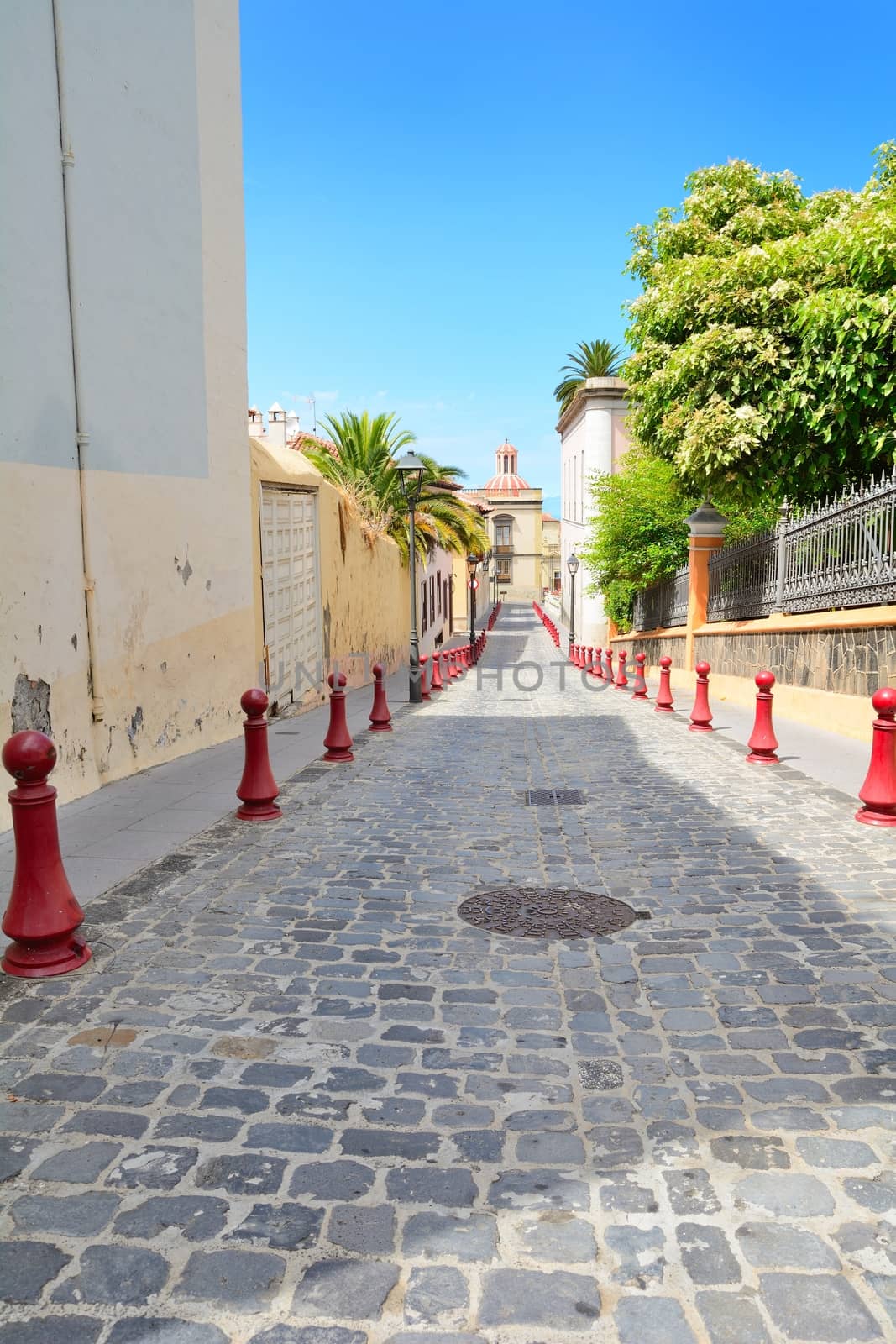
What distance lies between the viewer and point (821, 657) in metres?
11.8

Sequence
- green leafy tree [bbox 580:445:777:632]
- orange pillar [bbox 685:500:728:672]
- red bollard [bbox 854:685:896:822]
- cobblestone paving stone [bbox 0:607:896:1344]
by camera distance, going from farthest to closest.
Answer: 1. green leafy tree [bbox 580:445:777:632]
2. orange pillar [bbox 685:500:728:672]
3. red bollard [bbox 854:685:896:822]
4. cobblestone paving stone [bbox 0:607:896:1344]

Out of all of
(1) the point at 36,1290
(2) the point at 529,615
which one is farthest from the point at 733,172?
(2) the point at 529,615

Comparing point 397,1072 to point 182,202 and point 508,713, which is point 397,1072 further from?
point 508,713

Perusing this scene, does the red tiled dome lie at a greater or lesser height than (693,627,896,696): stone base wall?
greater

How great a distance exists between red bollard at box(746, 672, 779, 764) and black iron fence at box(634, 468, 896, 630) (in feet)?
6.15

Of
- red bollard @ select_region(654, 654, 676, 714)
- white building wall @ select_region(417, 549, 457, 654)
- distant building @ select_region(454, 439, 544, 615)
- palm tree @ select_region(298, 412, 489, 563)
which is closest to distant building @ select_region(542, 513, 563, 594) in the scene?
distant building @ select_region(454, 439, 544, 615)

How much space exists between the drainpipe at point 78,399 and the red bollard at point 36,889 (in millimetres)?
3745

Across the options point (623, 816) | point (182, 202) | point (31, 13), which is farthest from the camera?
point (182, 202)

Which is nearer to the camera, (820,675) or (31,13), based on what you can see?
(31,13)

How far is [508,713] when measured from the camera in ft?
51.9

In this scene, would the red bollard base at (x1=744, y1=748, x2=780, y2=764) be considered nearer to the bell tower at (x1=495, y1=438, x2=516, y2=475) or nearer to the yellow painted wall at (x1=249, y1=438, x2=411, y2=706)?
the yellow painted wall at (x1=249, y1=438, x2=411, y2=706)

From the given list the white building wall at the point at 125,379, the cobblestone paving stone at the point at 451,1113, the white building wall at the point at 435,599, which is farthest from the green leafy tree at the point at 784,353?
the white building wall at the point at 435,599

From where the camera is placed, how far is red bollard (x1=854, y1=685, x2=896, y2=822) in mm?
6746

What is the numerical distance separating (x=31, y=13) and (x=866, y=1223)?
28.2 feet
